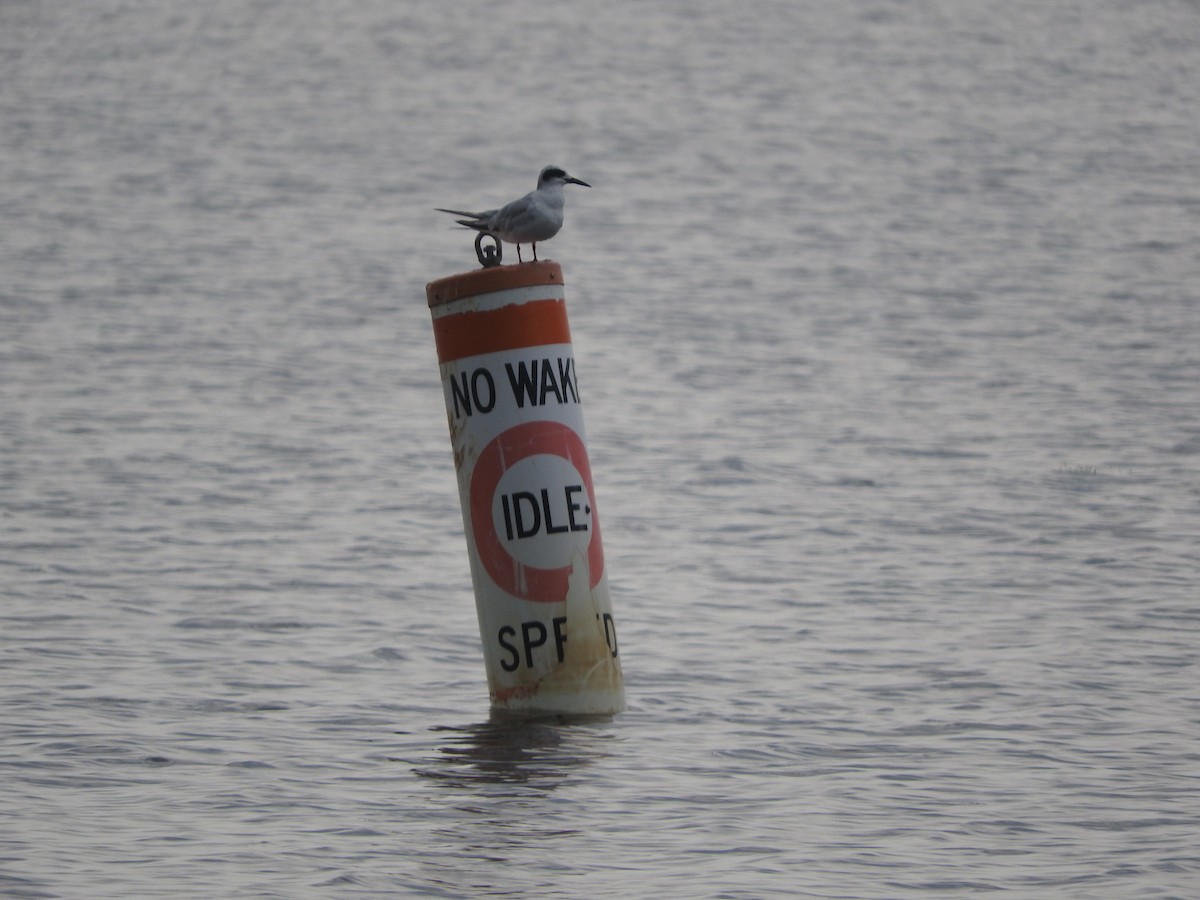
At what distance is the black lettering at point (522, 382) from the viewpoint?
775 cm

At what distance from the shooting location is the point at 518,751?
742cm

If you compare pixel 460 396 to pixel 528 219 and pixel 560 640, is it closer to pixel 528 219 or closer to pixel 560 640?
pixel 528 219

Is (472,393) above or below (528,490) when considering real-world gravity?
above

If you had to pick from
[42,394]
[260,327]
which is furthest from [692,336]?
[42,394]

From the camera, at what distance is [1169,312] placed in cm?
1980

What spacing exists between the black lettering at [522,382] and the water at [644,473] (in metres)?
1.29

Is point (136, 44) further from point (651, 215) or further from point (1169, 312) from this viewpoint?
point (1169, 312)

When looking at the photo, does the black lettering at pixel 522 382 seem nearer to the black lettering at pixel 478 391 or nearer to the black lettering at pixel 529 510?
the black lettering at pixel 478 391

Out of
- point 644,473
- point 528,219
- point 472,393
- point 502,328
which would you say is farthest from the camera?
point 644,473

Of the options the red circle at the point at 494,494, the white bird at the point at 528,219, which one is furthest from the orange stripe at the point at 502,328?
the white bird at the point at 528,219

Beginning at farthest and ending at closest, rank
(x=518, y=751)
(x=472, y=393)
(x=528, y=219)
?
(x=528, y=219) < (x=472, y=393) < (x=518, y=751)

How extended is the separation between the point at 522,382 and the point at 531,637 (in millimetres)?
1015

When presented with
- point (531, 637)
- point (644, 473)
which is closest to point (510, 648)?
point (531, 637)

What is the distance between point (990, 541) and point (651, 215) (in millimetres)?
15193
